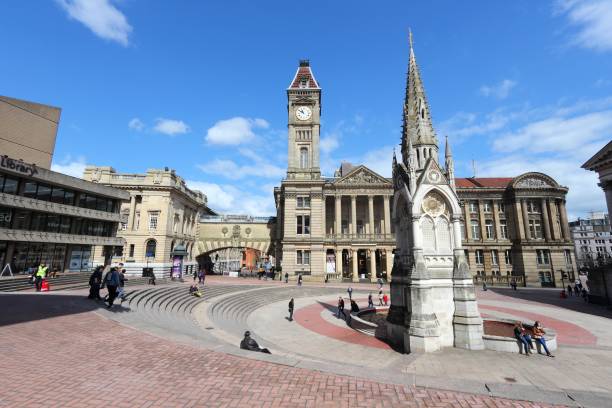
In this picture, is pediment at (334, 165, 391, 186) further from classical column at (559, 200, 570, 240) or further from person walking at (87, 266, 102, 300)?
person walking at (87, 266, 102, 300)

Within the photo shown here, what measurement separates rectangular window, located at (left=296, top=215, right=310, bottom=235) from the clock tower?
622 cm

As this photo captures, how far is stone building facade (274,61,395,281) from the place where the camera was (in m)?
45.3

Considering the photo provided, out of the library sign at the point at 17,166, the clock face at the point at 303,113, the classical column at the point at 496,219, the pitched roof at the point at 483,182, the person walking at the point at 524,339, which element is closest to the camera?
the person walking at the point at 524,339

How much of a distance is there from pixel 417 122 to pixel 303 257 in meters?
31.1

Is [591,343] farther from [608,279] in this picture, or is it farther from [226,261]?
[226,261]

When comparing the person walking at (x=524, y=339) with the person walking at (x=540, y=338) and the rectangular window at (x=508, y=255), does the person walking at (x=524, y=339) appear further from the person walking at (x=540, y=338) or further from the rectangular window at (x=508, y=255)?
the rectangular window at (x=508, y=255)

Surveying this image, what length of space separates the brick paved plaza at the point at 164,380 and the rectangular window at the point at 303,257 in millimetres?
35647

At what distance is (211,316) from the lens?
64.5ft

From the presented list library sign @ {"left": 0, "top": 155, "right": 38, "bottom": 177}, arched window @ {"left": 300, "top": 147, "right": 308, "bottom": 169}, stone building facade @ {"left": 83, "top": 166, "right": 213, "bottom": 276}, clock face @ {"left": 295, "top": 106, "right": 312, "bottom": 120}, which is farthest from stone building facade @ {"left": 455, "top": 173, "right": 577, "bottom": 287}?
library sign @ {"left": 0, "top": 155, "right": 38, "bottom": 177}

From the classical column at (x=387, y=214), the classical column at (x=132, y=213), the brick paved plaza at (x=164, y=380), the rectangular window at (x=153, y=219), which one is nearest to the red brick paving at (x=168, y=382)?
the brick paved plaza at (x=164, y=380)

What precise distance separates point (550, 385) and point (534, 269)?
47.2 m

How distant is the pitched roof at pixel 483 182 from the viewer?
5370 cm

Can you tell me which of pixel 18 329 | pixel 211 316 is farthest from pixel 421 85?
pixel 18 329

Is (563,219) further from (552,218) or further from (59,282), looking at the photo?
(59,282)
